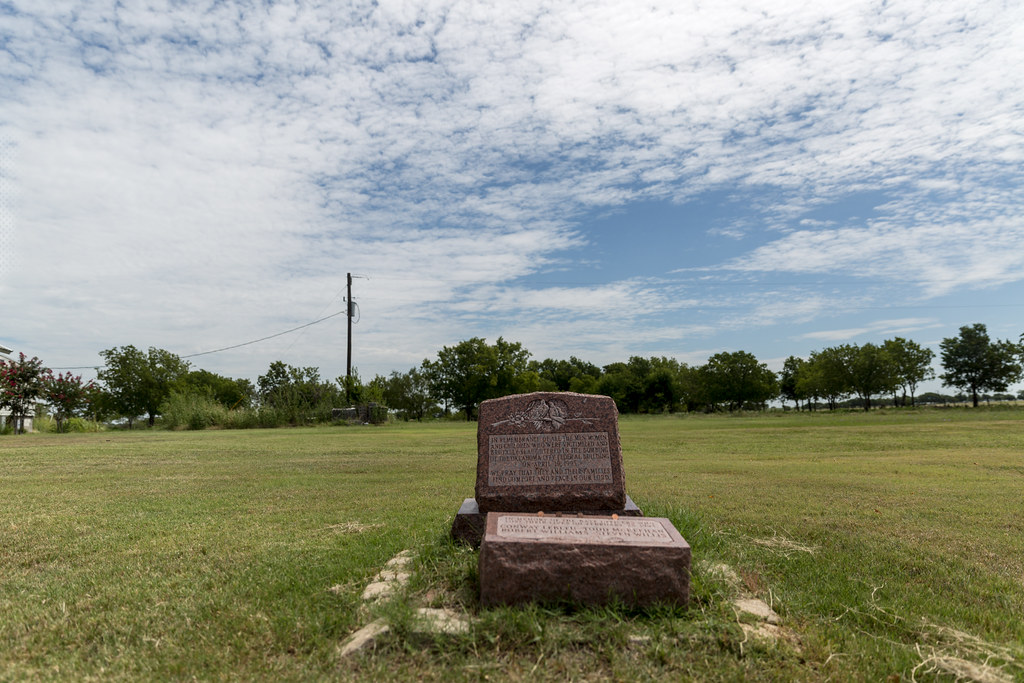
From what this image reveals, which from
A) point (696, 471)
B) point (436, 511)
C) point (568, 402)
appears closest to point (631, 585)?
point (568, 402)

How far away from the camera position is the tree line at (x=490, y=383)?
35062 mm

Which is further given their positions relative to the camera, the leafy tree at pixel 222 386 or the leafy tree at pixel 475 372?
the leafy tree at pixel 222 386

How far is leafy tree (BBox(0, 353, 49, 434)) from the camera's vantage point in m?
24.0

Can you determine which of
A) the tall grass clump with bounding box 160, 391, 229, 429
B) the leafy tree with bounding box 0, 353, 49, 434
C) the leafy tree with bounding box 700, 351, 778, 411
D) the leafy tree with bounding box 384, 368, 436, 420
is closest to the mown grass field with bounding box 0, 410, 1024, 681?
the leafy tree with bounding box 0, 353, 49, 434

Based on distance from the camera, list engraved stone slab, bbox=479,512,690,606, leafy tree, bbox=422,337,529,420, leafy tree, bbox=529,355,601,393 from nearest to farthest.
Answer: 1. engraved stone slab, bbox=479,512,690,606
2. leafy tree, bbox=422,337,529,420
3. leafy tree, bbox=529,355,601,393

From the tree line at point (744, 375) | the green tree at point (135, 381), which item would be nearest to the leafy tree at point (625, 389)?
the tree line at point (744, 375)

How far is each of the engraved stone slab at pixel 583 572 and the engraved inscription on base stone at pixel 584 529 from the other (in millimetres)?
107

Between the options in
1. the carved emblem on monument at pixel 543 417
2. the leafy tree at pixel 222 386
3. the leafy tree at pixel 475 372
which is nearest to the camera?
the carved emblem on monument at pixel 543 417

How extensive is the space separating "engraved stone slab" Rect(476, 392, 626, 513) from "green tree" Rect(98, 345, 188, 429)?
56.0m

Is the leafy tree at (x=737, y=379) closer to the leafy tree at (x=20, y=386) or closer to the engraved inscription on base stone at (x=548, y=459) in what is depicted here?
the leafy tree at (x=20, y=386)

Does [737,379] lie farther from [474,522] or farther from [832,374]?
[474,522]

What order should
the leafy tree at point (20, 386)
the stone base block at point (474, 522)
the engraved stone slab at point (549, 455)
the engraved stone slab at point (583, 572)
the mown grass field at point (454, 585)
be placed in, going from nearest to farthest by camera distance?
the mown grass field at point (454, 585) < the engraved stone slab at point (583, 572) < the stone base block at point (474, 522) < the engraved stone slab at point (549, 455) < the leafy tree at point (20, 386)

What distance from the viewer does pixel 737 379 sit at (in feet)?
228

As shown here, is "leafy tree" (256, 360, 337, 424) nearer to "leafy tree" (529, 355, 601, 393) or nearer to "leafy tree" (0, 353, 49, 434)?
"leafy tree" (0, 353, 49, 434)
